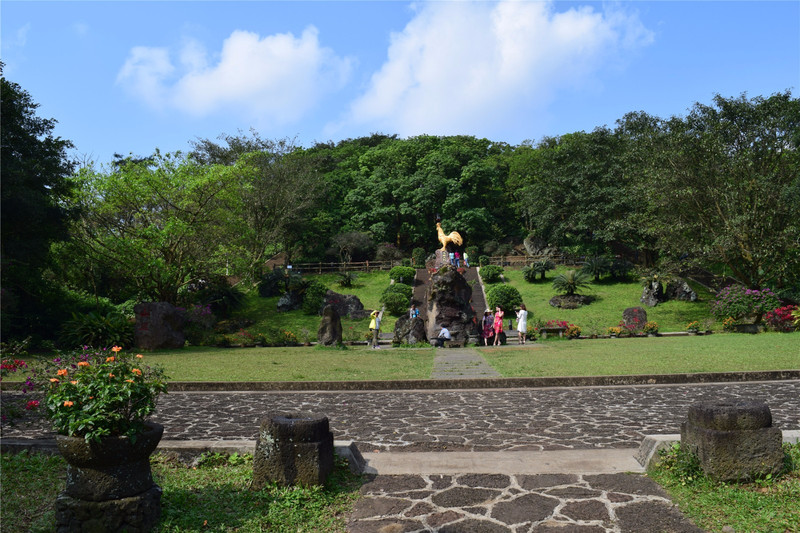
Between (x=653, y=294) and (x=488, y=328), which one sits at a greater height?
(x=653, y=294)

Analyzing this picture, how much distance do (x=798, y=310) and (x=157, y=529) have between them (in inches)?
957

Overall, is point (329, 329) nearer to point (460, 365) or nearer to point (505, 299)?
point (460, 365)

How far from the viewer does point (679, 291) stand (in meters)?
31.1

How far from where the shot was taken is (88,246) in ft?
81.3

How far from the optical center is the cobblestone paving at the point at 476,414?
643 cm

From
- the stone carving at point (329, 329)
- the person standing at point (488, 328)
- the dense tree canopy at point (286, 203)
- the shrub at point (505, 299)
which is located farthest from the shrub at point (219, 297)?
the person standing at point (488, 328)

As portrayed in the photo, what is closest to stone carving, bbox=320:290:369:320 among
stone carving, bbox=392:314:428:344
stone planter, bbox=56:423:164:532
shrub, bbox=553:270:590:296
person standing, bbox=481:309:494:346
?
stone carving, bbox=392:314:428:344

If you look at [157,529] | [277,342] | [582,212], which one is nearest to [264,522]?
[157,529]

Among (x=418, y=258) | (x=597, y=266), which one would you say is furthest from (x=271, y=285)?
(x=597, y=266)

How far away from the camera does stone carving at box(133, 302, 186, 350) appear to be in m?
20.6

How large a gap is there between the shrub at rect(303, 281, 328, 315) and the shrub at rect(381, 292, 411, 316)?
3.65 metres

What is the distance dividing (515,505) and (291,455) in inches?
73.4

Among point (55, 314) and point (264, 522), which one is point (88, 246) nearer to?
point (55, 314)

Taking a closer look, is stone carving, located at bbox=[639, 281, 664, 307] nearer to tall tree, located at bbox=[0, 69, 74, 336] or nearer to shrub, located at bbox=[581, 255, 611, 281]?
shrub, located at bbox=[581, 255, 611, 281]
